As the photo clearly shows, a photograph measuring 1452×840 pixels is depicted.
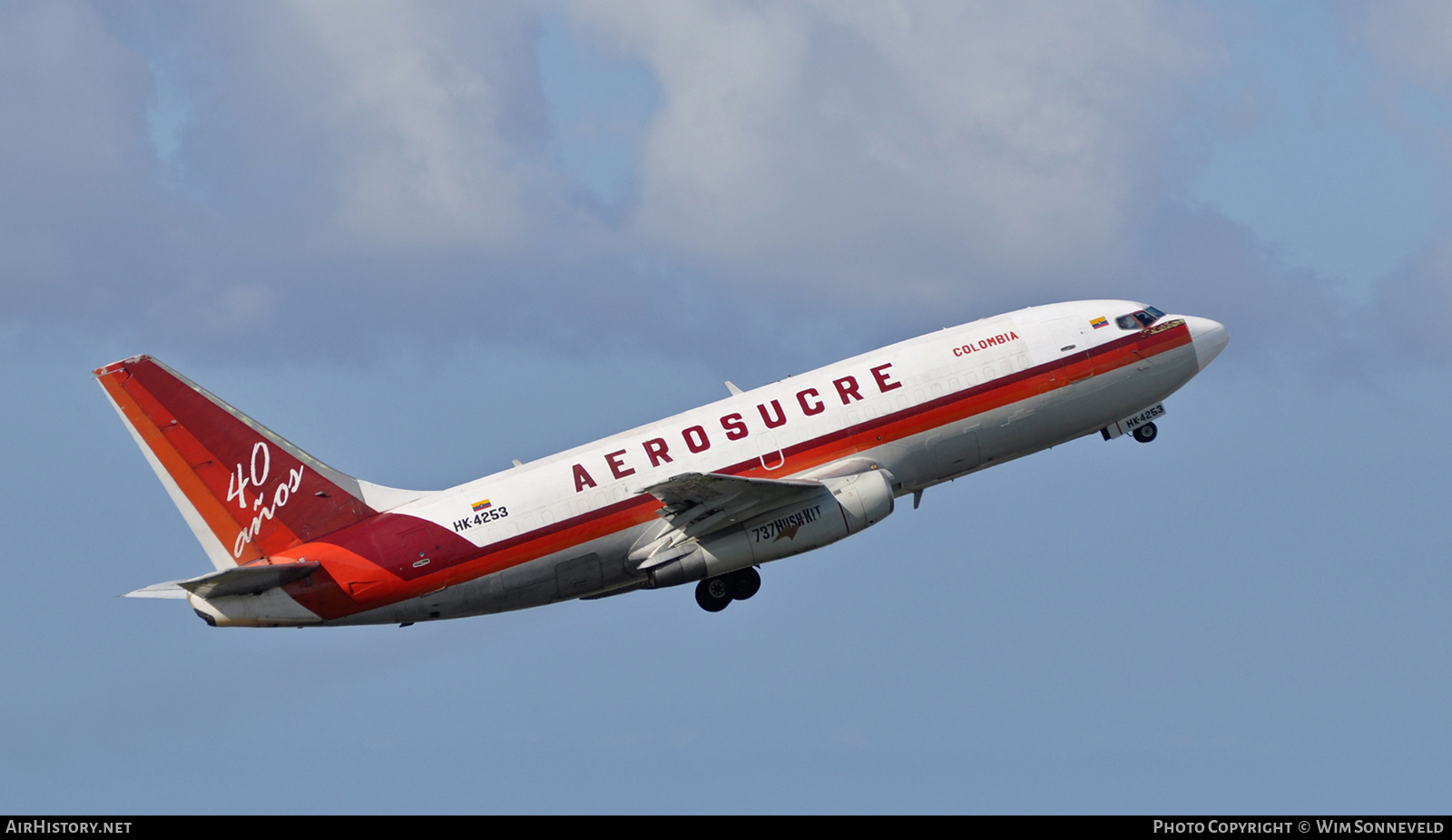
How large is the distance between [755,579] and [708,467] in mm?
4412

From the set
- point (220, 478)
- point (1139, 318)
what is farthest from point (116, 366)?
point (1139, 318)

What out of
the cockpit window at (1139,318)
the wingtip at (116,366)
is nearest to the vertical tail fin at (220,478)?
the wingtip at (116,366)

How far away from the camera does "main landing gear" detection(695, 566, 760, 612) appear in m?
54.8

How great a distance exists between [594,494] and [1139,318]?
63.4 feet

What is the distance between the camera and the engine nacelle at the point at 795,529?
52.4 m

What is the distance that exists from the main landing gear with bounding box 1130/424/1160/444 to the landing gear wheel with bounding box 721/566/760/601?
14.1 metres

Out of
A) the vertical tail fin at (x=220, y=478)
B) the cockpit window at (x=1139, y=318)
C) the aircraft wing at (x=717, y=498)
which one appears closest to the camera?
the aircraft wing at (x=717, y=498)

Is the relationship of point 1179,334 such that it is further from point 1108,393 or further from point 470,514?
point 470,514

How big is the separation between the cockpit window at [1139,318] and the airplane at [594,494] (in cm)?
328

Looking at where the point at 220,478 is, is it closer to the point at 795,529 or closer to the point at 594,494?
the point at 594,494

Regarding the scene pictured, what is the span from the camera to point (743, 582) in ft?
180

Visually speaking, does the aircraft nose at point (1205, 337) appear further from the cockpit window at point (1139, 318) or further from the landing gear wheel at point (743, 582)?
the landing gear wheel at point (743, 582)
